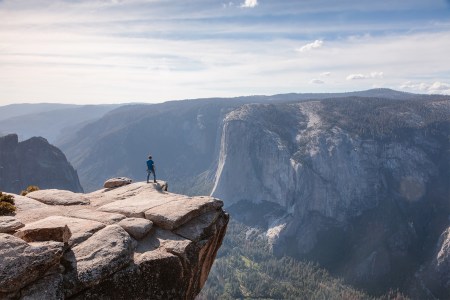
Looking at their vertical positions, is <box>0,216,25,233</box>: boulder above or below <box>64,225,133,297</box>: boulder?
above

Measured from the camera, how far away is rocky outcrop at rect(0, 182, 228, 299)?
17438 millimetres

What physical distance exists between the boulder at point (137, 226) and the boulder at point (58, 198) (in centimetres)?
782

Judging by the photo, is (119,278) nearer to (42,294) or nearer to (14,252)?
(42,294)

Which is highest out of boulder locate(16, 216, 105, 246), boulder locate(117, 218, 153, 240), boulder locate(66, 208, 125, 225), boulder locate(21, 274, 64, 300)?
boulder locate(16, 216, 105, 246)

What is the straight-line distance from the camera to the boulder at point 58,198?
29875mm

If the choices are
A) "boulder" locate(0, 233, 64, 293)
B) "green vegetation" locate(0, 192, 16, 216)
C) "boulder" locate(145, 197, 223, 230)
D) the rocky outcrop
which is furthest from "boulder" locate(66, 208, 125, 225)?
"boulder" locate(0, 233, 64, 293)

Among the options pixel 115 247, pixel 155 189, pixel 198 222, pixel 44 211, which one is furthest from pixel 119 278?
pixel 155 189

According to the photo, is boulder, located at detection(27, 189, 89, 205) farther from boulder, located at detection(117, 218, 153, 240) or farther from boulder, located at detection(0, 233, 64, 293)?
boulder, located at detection(0, 233, 64, 293)

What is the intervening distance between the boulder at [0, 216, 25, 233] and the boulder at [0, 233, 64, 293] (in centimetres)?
246

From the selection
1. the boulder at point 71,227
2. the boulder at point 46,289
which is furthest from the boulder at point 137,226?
the boulder at point 46,289

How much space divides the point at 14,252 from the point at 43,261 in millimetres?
1383

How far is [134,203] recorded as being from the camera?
29047 mm

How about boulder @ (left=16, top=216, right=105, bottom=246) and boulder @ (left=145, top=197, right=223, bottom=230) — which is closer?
boulder @ (left=16, top=216, right=105, bottom=246)

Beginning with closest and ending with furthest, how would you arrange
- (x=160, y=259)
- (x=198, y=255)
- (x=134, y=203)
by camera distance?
1. (x=160, y=259)
2. (x=198, y=255)
3. (x=134, y=203)
